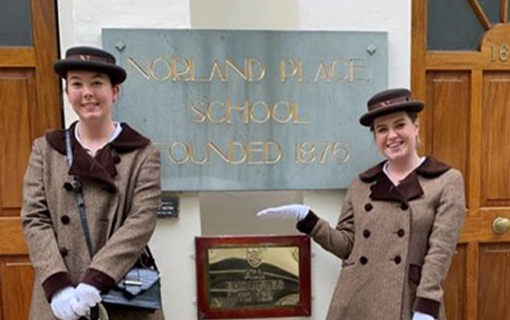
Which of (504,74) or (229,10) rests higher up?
(229,10)

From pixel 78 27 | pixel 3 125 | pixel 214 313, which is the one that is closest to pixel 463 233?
pixel 214 313

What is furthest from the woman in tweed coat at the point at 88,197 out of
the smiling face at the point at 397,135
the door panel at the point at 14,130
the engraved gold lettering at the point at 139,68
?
the smiling face at the point at 397,135

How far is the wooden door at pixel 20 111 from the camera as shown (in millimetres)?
2209

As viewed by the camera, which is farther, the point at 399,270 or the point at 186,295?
the point at 186,295

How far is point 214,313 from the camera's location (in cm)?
228

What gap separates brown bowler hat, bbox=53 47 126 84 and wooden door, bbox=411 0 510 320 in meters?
1.43

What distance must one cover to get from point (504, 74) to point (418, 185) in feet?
3.33

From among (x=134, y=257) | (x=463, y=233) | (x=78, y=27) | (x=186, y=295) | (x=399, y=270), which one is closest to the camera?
(x=134, y=257)

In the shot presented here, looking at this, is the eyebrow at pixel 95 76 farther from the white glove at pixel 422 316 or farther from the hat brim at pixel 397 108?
the white glove at pixel 422 316

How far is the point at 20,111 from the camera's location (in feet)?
7.32

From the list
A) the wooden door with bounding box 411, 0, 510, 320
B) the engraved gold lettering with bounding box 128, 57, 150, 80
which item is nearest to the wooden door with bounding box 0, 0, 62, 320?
the engraved gold lettering with bounding box 128, 57, 150, 80

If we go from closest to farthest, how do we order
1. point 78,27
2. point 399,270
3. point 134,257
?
1. point 134,257
2. point 399,270
3. point 78,27

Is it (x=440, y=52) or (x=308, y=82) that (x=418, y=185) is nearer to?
(x=308, y=82)

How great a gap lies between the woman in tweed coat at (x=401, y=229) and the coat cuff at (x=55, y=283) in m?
1.03
